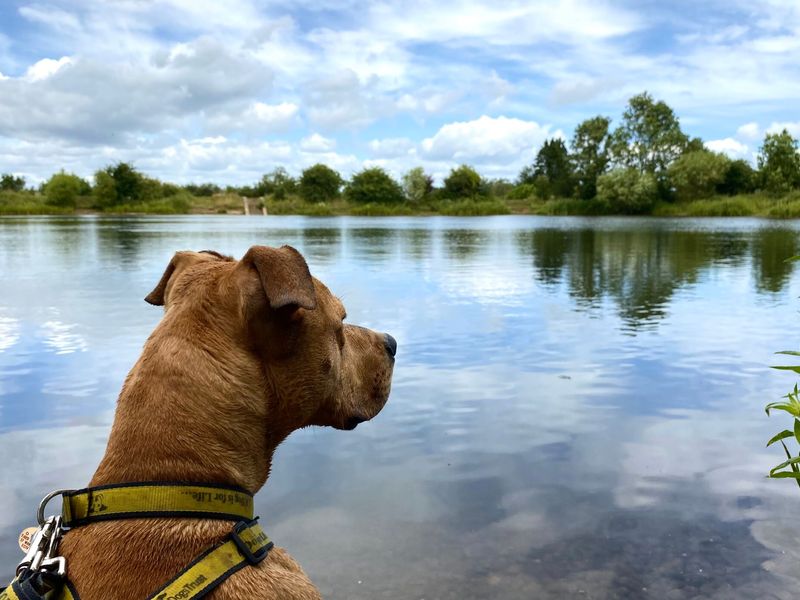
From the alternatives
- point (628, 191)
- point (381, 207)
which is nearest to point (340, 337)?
point (628, 191)

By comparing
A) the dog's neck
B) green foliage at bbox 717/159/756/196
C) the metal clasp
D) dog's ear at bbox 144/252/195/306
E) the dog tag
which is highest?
green foliage at bbox 717/159/756/196

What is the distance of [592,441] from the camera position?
21.9 ft

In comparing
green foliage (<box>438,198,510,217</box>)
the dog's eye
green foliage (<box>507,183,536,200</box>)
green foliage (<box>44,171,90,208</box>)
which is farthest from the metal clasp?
green foliage (<box>507,183,536,200</box>)

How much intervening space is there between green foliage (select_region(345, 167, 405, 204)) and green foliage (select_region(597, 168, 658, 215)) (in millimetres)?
33341

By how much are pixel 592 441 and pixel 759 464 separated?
148 centimetres

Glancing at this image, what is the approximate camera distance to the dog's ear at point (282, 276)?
2160 mm

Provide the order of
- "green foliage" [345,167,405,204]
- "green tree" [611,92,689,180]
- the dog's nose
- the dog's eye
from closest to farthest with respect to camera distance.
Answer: the dog's eye < the dog's nose < "green tree" [611,92,689,180] < "green foliage" [345,167,405,204]

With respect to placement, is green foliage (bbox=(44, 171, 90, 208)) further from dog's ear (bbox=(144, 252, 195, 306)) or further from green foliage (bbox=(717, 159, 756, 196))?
dog's ear (bbox=(144, 252, 195, 306))

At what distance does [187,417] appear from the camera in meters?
2.14

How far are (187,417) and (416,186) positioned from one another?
105 m

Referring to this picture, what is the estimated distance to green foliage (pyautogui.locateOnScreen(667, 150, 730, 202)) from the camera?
7662 centimetres

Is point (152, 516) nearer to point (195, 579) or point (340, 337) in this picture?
point (195, 579)

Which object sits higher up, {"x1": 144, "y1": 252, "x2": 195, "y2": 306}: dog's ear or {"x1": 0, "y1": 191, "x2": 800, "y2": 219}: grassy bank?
{"x1": 0, "y1": 191, "x2": 800, "y2": 219}: grassy bank

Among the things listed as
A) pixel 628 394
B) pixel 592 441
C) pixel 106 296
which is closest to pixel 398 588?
pixel 592 441
